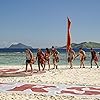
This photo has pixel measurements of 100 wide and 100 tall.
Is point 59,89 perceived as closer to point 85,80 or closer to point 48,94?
point 48,94

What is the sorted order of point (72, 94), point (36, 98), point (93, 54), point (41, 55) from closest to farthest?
point (36, 98) < point (72, 94) < point (41, 55) < point (93, 54)

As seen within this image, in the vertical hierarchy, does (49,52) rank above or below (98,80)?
above

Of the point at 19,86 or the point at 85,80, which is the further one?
the point at 85,80

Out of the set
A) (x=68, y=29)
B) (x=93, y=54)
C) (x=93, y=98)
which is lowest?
(x=93, y=98)

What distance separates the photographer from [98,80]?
1522 centimetres

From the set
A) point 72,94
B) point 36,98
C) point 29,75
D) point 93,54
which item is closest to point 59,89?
point 72,94

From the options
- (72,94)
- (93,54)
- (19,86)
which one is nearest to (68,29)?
(93,54)

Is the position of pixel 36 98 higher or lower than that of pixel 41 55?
lower

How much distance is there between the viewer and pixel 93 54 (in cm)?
2198

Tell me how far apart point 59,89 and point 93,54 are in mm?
10136

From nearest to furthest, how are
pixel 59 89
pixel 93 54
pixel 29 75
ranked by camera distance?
pixel 59 89 < pixel 29 75 < pixel 93 54

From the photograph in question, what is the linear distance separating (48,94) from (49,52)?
9.07 m

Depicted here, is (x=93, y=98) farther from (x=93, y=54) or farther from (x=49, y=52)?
(x=93, y=54)

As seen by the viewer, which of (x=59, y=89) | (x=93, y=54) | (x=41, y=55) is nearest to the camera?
(x=59, y=89)
